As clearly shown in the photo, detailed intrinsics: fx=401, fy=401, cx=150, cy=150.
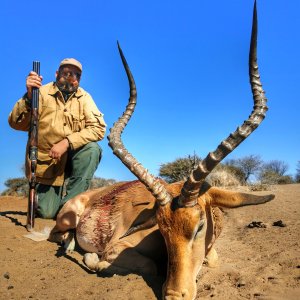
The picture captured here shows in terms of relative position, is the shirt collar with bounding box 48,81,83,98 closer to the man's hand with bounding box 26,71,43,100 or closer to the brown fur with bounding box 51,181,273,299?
the man's hand with bounding box 26,71,43,100

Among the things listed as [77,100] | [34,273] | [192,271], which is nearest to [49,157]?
[77,100]

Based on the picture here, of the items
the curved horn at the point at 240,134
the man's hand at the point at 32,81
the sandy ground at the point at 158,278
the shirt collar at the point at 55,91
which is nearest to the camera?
the curved horn at the point at 240,134

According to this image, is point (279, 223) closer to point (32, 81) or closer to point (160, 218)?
point (160, 218)

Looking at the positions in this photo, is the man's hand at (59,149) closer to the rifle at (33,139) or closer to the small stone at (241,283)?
the rifle at (33,139)

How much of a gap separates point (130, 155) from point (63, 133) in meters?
3.89

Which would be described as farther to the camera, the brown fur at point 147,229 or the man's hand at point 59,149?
the man's hand at point 59,149

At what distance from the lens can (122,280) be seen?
422cm

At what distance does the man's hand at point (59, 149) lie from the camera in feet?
25.7

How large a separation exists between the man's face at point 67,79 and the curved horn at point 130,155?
3.64m

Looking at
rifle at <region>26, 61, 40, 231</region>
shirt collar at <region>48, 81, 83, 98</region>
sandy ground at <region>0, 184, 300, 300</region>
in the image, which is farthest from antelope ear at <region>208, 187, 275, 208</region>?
shirt collar at <region>48, 81, 83, 98</region>

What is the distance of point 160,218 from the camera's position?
4035mm

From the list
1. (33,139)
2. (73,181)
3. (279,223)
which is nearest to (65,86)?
(33,139)

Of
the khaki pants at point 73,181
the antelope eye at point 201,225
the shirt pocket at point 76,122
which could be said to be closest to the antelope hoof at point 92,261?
the antelope eye at point 201,225

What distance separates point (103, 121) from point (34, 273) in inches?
172
